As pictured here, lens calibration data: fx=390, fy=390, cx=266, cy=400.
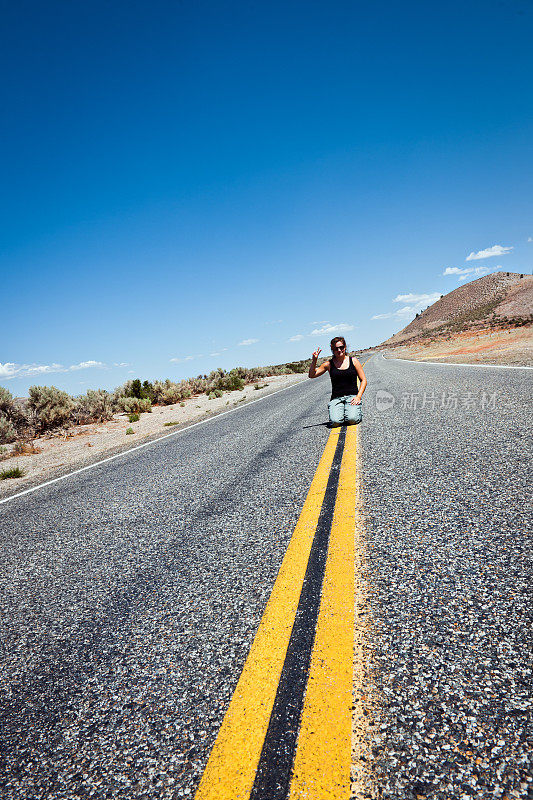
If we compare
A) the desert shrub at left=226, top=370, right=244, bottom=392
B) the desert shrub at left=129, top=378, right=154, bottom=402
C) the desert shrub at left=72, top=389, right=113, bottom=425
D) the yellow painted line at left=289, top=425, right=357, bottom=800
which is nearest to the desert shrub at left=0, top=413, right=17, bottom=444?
the desert shrub at left=72, top=389, right=113, bottom=425

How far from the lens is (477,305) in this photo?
104 meters

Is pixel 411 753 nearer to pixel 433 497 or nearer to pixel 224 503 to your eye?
pixel 433 497

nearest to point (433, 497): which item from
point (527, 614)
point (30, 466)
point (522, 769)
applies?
point (527, 614)

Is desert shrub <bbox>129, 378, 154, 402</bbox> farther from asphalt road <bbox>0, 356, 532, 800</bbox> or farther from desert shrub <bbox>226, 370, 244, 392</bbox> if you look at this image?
asphalt road <bbox>0, 356, 532, 800</bbox>

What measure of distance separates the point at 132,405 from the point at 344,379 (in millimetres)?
12979

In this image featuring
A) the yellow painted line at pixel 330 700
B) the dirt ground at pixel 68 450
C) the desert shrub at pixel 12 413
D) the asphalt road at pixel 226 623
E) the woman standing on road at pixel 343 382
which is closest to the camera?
the yellow painted line at pixel 330 700

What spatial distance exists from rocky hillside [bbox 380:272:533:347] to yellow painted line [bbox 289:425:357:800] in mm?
82893

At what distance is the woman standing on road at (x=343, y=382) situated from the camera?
6.29 meters

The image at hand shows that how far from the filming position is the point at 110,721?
4.48 feet

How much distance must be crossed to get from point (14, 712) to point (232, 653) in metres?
0.86

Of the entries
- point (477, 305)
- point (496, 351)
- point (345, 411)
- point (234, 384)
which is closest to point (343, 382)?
point (345, 411)

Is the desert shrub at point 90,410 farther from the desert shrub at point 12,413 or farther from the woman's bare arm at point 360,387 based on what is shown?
the woman's bare arm at point 360,387

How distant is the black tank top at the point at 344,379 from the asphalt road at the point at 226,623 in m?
2.37

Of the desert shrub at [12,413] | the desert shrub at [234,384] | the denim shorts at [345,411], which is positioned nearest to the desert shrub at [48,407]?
the desert shrub at [12,413]
